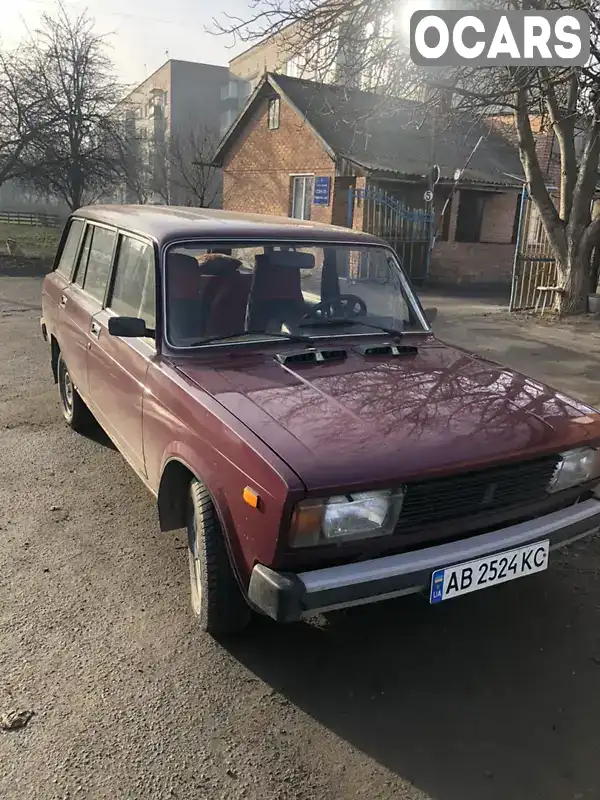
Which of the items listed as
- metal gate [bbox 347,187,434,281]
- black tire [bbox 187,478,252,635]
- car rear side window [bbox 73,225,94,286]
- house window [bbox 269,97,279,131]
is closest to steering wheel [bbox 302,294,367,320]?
black tire [bbox 187,478,252,635]

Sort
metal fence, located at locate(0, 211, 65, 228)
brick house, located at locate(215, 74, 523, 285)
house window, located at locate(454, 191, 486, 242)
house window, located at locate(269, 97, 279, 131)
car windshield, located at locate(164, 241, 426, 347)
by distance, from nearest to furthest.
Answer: car windshield, located at locate(164, 241, 426, 347) → brick house, located at locate(215, 74, 523, 285) → house window, located at locate(454, 191, 486, 242) → house window, located at locate(269, 97, 279, 131) → metal fence, located at locate(0, 211, 65, 228)

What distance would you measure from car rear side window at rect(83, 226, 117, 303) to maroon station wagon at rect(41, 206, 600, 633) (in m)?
0.03

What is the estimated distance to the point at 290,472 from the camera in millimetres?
2332

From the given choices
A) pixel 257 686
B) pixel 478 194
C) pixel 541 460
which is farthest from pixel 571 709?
pixel 478 194

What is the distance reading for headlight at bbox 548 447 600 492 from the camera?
2959 millimetres

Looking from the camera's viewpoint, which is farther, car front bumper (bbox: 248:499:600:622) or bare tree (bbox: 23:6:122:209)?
bare tree (bbox: 23:6:122:209)

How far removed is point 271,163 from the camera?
21672 millimetres

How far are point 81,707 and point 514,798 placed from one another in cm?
164

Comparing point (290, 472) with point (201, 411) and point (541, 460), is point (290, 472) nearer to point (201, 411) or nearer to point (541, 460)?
point (201, 411)

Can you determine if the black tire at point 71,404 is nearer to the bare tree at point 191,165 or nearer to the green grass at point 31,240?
the green grass at point 31,240

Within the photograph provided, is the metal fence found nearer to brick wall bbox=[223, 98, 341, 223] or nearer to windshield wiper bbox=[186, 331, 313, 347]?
brick wall bbox=[223, 98, 341, 223]

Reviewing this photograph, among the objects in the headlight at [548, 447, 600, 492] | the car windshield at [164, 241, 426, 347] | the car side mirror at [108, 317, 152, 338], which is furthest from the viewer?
the car windshield at [164, 241, 426, 347]

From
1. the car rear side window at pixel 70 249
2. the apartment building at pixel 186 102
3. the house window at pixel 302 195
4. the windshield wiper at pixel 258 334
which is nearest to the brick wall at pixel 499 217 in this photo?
the house window at pixel 302 195

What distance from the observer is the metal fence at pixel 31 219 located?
39.0 meters
